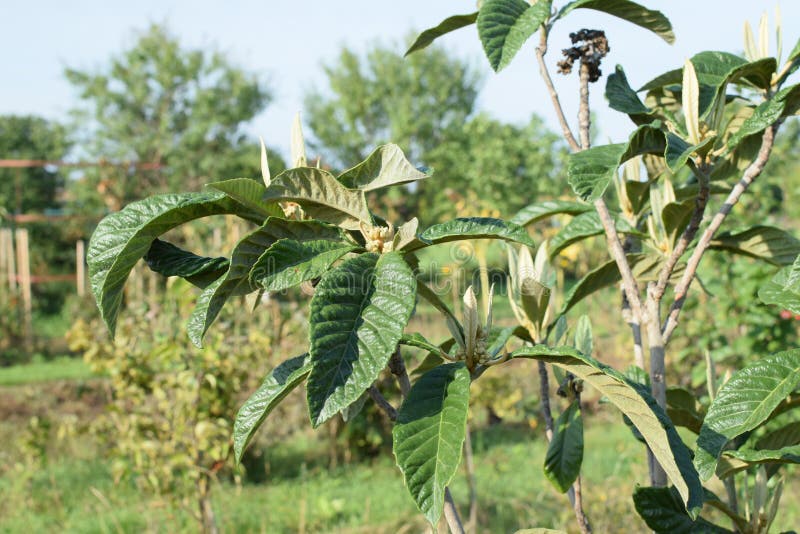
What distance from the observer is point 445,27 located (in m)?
1.32

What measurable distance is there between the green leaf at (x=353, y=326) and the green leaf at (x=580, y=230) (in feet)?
2.25

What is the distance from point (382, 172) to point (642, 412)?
17.9 inches

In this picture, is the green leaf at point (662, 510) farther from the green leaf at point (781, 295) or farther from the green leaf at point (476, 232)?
the green leaf at point (476, 232)

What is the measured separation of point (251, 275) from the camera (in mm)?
900

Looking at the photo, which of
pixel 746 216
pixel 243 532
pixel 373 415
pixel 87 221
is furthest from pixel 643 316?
pixel 87 221

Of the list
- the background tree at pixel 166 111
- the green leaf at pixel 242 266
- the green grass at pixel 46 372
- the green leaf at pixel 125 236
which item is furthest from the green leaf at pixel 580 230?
the background tree at pixel 166 111

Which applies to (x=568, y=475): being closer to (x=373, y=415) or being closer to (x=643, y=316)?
(x=643, y=316)

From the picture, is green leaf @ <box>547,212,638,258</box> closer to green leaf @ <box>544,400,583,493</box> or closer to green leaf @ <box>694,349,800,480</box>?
green leaf @ <box>544,400,583,493</box>

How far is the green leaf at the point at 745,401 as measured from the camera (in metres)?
1.03

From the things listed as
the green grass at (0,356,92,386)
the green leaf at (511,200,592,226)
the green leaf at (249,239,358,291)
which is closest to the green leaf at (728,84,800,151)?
the green leaf at (511,200,592,226)

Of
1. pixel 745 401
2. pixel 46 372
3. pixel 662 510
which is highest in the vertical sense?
pixel 46 372

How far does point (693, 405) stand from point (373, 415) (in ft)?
13.7

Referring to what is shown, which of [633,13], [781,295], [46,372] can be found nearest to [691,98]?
[633,13]

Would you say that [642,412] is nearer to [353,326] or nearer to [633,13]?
[353,326]
